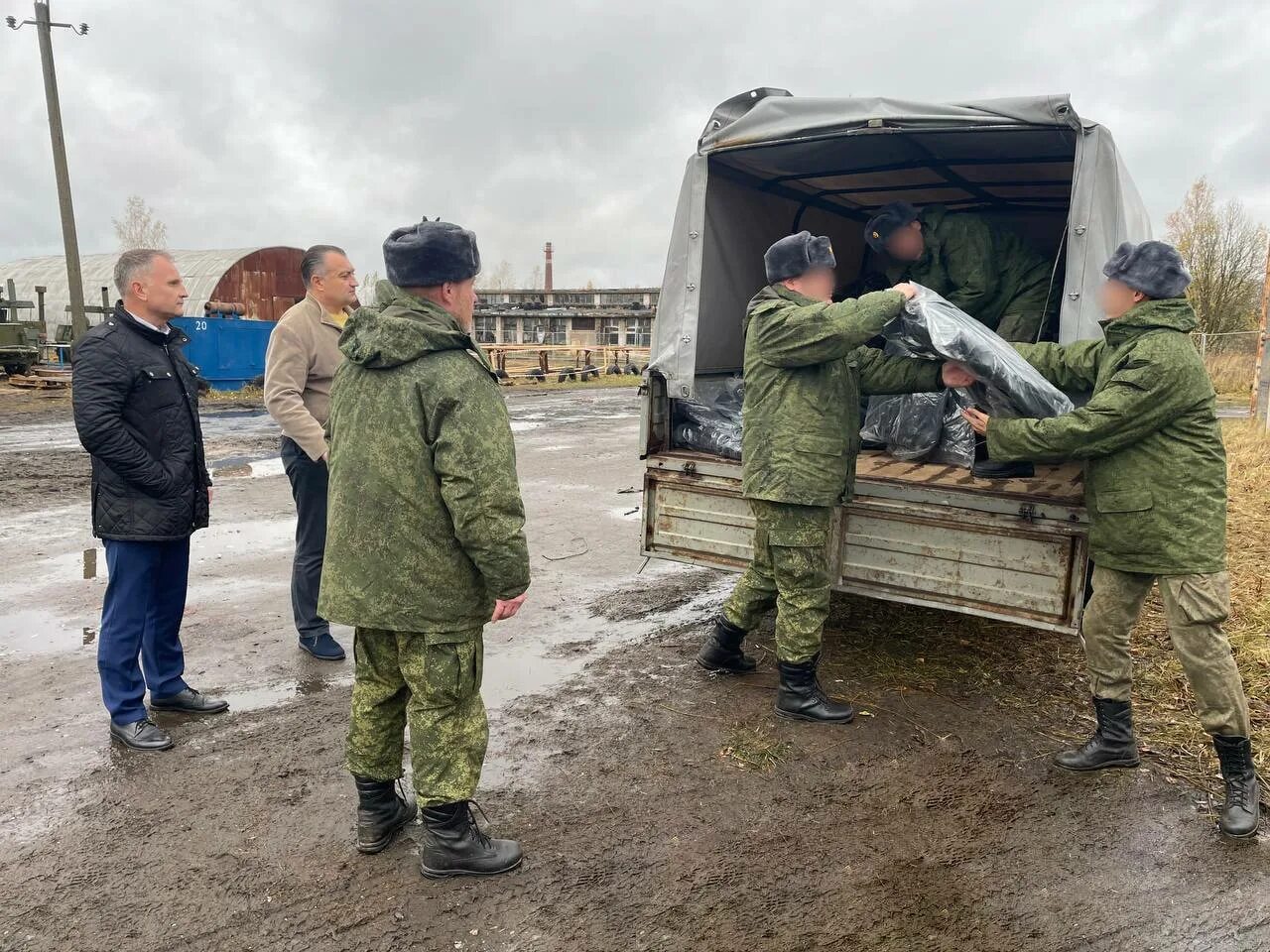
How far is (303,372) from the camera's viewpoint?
14.0 ft

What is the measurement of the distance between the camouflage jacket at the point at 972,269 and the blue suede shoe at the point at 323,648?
3932mm

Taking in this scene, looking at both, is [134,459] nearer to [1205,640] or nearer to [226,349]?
[1205,640]

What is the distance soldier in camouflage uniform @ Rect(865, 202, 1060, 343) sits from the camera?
519 centimetres

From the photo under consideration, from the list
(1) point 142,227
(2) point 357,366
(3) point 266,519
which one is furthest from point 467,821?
(1) point 142,227

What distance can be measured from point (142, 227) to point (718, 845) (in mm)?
45552

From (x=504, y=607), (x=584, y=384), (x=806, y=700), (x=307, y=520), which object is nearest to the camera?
(x=504, y=607)

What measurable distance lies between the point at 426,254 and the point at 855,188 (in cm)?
460

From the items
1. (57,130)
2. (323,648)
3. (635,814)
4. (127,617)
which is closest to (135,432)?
(127,617)

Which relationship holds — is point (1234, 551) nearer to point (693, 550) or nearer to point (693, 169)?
point (693, 550)

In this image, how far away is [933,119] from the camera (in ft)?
12.5

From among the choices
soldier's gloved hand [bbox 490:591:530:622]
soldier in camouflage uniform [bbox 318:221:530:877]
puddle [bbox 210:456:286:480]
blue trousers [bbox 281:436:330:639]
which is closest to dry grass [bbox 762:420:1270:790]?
soldier's gloved hand [bbox 490:591:530:622]

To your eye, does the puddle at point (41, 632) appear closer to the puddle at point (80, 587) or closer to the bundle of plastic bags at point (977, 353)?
the puddle at point (80, 587)

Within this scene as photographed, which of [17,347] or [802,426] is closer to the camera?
[802,426]

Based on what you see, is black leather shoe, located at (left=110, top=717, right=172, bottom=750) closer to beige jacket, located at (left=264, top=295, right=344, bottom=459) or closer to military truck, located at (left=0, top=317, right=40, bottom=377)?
beige jacket, located at (left=264, top=295, right=344, bottom=459)
